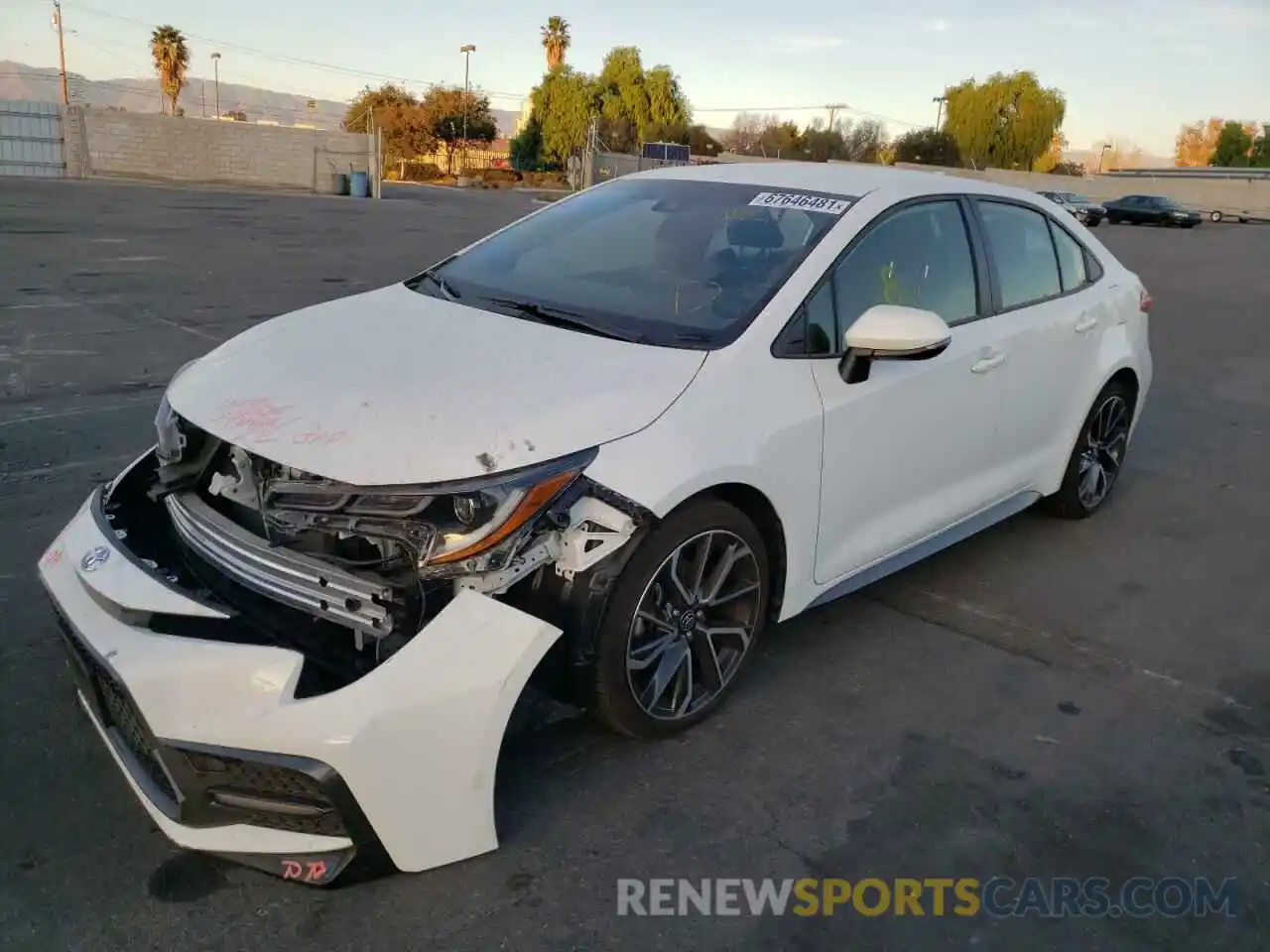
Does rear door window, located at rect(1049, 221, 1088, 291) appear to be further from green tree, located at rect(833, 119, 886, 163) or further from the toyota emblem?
green tree, located at rect(833, 119, 886, 163)

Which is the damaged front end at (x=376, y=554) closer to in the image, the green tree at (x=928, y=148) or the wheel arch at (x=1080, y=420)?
the wheel arch at (x=1080, y=420)

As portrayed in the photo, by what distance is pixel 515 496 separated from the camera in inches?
103

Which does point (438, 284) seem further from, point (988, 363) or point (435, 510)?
point (988, 363)

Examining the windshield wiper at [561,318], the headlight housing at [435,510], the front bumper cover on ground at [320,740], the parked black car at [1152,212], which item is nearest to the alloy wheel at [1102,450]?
the windshield wiper at [561,318]

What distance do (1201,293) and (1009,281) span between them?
15.7 metres

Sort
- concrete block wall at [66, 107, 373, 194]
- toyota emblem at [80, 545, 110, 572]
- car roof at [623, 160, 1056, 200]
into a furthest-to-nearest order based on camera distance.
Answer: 1. concrete block wall at [66, 107, 373, 194]
2. car roof at [623, 160, 1056, 200]
3. toyota emblem at [80, 545, 110, 572]

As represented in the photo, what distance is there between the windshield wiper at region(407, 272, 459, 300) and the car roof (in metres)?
1.09

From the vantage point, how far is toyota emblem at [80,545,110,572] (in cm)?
279

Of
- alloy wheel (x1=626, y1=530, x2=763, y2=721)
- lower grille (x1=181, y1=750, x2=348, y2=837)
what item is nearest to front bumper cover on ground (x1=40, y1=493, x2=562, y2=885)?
lower grille (x1=181, y1=750, x2=348, y2=837)

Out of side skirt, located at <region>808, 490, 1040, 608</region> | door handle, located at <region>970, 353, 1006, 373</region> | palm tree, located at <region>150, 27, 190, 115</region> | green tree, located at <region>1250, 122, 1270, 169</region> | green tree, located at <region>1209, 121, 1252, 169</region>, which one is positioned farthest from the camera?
green tree, located at <region>1209, 121, 1252, 169</region>

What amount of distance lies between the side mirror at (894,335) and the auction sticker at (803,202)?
55cm

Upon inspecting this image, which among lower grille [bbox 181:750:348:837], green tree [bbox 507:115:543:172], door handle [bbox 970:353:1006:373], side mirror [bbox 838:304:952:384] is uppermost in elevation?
green tree [bbox 507:115:543:172]

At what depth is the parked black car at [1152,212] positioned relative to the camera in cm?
4425

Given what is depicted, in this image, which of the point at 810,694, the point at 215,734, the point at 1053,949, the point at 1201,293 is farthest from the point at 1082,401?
the point at 1201,293
